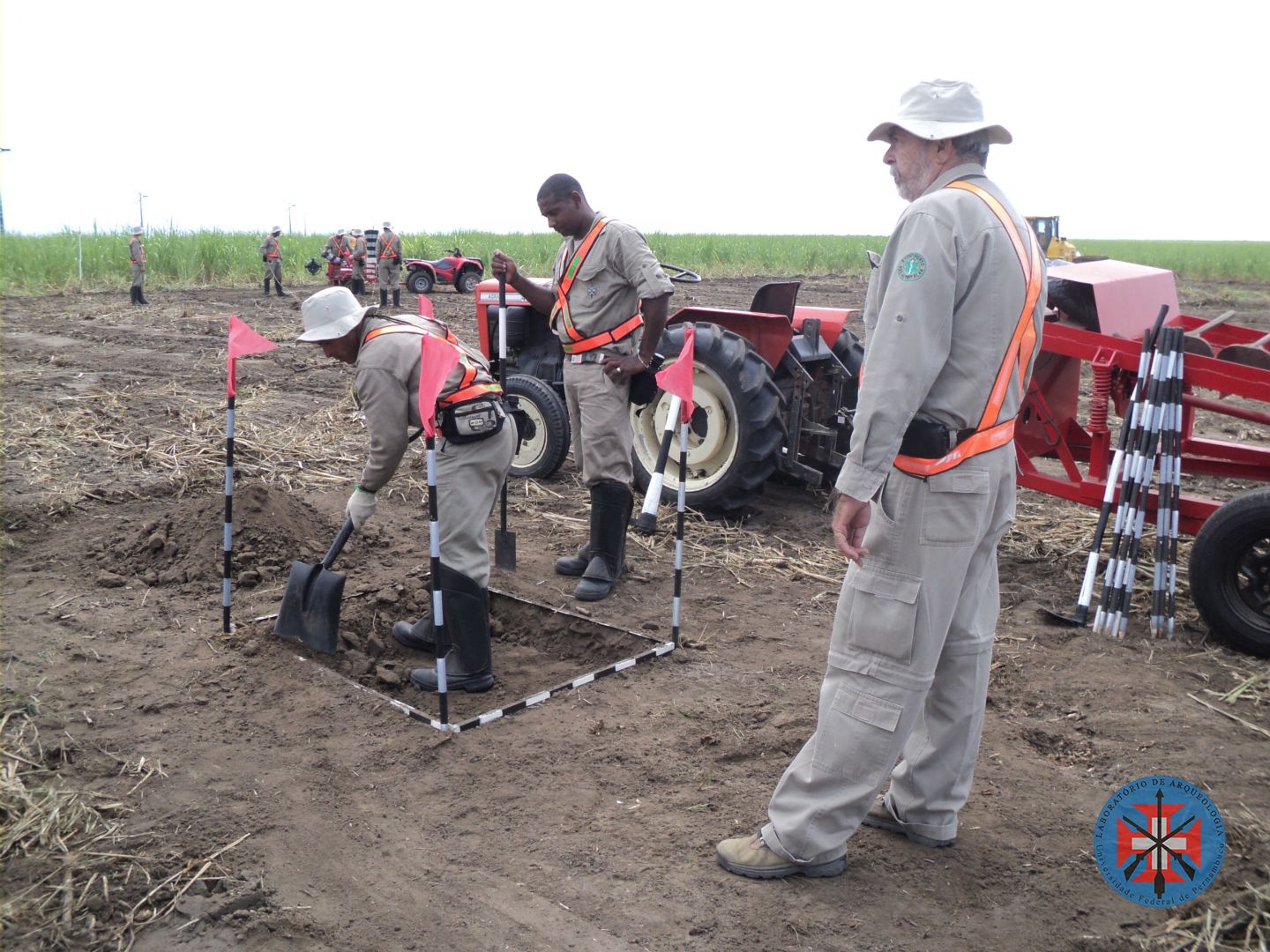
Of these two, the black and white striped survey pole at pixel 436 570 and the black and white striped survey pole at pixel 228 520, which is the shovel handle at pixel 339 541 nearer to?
the black and white striped survey pole at pixel 228 520

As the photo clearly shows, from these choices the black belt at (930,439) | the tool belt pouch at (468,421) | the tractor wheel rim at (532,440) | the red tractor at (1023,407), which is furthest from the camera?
the tractor wheel rim at (532,440)

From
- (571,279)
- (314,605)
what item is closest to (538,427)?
(571,279)

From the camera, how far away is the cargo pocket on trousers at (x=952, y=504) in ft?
9.64

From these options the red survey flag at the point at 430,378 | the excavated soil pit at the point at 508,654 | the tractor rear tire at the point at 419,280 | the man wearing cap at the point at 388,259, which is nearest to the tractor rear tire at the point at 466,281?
the tractor rear tire at the point at 419,280

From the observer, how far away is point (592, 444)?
19.1 feet

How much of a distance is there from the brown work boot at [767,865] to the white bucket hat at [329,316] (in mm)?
2536

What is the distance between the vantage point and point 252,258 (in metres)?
28.7

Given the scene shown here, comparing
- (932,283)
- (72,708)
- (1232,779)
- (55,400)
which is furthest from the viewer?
(55,400)

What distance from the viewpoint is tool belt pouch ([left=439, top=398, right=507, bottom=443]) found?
4.39 meters

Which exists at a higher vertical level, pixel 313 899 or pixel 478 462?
pixel 478 462

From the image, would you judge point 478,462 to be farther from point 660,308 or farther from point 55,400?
point 55,400

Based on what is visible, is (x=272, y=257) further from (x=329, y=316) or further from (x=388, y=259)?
(x=329, y=316)

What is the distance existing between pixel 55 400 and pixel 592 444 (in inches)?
273

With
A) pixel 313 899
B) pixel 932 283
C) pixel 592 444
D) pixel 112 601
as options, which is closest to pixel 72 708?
pixel 112 601
